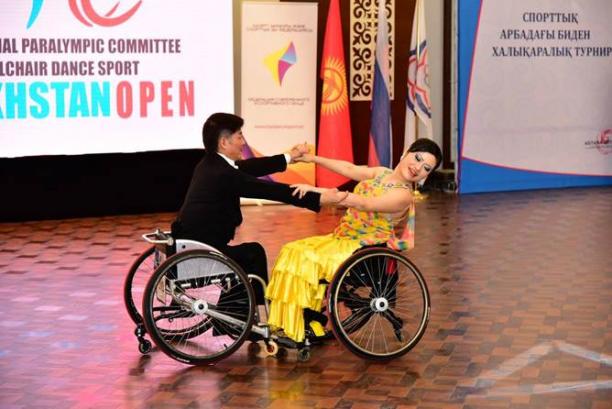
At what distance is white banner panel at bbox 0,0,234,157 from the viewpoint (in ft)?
29.2

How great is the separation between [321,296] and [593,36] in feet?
22.5

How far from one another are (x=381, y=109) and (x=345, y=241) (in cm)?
528

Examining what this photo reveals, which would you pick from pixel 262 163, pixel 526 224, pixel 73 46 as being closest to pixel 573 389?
pixel 262 163

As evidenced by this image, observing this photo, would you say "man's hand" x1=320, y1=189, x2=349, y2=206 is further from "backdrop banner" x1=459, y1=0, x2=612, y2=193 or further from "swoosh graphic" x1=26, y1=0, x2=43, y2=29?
"backdrop banner" x1=459, y1=0, x2=612, y2=193

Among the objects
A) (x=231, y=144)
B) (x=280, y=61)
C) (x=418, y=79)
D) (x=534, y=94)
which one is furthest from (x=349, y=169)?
(x=534, y=94)

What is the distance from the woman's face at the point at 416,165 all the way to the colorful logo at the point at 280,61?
498cm

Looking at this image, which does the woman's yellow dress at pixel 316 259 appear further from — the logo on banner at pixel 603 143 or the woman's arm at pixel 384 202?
the logo on banner at pixel 603 143

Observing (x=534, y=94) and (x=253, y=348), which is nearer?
(x=253, y=348)

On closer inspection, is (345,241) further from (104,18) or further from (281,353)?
(104,18)

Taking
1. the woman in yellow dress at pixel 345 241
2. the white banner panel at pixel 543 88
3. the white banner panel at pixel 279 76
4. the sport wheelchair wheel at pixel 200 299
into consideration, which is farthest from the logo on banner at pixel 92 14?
the sport wheelchair wheel at pixel 200 299

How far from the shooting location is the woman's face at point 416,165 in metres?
4.97

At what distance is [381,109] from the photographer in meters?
10.1

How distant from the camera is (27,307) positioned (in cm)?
603

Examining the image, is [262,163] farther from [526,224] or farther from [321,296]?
[526,224]
